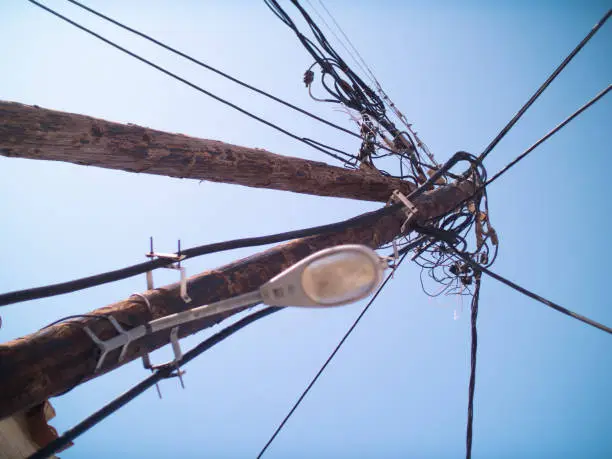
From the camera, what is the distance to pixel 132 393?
1311 millimetres

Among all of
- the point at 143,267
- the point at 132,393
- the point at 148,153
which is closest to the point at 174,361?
the point at 132,393

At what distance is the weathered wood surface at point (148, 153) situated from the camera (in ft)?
4.71

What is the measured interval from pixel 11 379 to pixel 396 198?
228 centimetres

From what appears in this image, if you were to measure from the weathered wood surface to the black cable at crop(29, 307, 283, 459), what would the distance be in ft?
2.95

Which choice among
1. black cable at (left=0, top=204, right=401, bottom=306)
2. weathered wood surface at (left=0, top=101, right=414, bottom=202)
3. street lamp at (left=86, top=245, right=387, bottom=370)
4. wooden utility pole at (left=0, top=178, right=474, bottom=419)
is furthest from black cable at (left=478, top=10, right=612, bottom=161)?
street lamp at (left=86, top=245, right=387, bottom=370)

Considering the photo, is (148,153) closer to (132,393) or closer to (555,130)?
(132,393)

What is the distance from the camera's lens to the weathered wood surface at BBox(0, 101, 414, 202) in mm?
1435

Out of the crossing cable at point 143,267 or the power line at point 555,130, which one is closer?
the crossing cable at point 143,267

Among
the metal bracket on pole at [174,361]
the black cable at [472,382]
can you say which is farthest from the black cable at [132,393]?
the black cable at [472,382]

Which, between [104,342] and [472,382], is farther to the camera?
[472,382]

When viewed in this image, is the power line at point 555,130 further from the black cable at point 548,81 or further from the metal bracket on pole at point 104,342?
the metal bracket on pole at point 104,342

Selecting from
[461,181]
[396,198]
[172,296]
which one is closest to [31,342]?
[172,296]

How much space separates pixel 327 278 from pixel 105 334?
34.8 inches

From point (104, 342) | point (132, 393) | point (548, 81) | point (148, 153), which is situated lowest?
point (132, 393)
